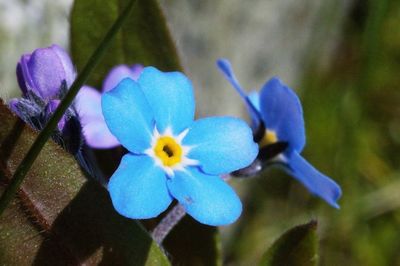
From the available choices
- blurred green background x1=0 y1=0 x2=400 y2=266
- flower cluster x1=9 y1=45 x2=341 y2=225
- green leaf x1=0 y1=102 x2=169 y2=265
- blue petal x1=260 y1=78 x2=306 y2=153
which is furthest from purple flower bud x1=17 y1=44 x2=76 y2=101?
blurred green background x1=0 y1=0 x2=400 y2=266

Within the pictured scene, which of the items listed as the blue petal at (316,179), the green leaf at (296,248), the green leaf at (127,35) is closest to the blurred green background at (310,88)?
the green leaf at (127,35)

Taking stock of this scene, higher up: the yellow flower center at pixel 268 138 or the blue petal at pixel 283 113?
the blue petal at pixel 283 113

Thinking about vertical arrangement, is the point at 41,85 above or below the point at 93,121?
above

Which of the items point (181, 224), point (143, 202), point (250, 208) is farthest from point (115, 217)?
point (250, 208)

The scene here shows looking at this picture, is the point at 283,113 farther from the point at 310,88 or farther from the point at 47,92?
the point at 310,88

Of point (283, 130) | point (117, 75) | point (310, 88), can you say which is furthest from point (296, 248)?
point (310, 88)

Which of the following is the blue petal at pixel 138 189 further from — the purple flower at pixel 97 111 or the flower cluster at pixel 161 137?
the purple flower at pixel 97 111

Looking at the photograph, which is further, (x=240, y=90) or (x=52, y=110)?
(x=240, y=90)
